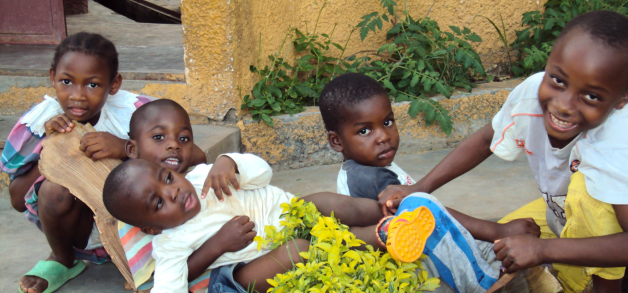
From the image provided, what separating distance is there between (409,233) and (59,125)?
1.51m

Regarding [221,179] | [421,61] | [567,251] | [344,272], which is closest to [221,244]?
[221,179]

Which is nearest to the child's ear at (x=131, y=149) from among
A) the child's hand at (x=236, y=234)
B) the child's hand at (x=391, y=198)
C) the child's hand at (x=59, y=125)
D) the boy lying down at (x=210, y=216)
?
the child's hand at (x=59, y=125)

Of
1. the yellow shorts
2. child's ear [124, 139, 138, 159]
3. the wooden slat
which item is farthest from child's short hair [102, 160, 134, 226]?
the yellow shorts

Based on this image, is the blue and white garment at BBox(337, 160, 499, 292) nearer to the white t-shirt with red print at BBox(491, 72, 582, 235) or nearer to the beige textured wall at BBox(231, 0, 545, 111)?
the white t-shirt with red print at BBox(491, 72, 582, 235)

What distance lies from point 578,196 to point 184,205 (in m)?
1.36

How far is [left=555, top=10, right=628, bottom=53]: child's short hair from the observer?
4.87ft

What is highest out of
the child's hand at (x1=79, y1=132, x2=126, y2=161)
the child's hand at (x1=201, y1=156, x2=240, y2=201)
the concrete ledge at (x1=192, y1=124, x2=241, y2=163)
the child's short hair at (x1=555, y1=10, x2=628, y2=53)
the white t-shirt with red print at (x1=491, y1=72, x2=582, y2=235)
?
the child's short hair at (x1=555, y1=10, x2=628, y2=53)

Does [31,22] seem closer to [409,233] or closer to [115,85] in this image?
[115,85]

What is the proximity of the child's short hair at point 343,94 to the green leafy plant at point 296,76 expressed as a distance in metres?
1.19

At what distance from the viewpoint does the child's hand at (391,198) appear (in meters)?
1.85

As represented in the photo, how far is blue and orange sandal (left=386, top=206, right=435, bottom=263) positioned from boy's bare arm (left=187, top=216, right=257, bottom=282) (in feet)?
1.91

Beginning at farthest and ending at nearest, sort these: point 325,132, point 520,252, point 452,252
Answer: point 325,132 < point 452,252 < point 520,252

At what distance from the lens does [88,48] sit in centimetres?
222

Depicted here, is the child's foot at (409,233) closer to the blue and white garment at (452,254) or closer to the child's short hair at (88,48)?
the blue and white garment at (452,254)
